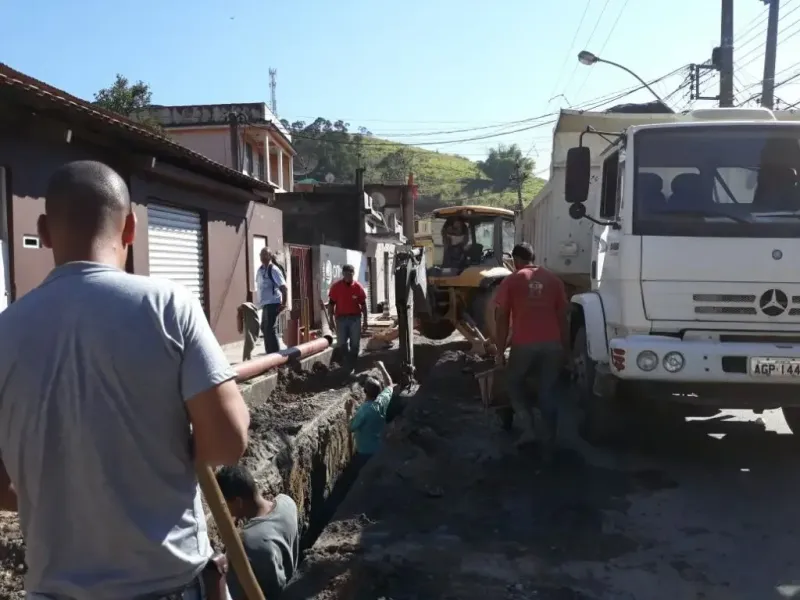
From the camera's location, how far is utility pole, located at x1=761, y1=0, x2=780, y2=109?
17.0 metres

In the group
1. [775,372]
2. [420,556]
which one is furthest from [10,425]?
[775,372]

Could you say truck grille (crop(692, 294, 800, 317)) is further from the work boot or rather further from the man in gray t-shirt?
the man in gray t-shirt

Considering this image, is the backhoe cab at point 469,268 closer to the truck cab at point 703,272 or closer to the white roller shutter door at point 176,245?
the white roller shutter door at point 176,245

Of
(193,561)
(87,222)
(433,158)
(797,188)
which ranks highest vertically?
(433,158)

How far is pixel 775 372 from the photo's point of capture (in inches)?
223

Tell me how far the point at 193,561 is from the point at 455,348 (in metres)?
12.9

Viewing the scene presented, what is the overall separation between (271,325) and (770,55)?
12772 millimetres

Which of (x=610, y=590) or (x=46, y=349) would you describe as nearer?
(x=46, y=349)

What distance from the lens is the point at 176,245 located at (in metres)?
13.5

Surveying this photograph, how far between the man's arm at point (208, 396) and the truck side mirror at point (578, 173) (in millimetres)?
5125

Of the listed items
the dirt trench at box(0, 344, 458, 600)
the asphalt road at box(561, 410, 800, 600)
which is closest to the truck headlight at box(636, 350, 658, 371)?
the asphalt road at box(561, 410, 800, 600)

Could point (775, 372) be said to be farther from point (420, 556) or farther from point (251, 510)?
point (251, 510)

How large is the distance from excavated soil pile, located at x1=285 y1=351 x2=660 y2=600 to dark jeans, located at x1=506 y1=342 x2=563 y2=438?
1.20 feet

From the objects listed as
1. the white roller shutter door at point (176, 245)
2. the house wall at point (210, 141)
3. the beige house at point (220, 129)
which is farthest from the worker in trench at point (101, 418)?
the house wall at point (210, 141)
